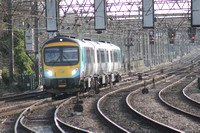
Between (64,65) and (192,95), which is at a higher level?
(64,65)

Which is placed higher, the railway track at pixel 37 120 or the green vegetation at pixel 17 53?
the green vegetation at pixel 17 53

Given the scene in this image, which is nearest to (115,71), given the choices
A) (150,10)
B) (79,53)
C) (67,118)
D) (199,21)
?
(150,10)

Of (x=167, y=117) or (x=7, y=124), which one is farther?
(x=167, y=117)

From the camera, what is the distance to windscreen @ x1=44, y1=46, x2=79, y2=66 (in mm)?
17547

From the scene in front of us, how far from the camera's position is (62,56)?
17.6m

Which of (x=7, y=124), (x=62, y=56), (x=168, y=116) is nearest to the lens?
(x=7, y=124)

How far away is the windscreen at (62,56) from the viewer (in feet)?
57.6

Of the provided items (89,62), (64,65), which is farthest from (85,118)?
(89,62)

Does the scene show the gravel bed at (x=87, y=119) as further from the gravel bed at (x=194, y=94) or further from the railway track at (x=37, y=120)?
the gravel bed at (x=194, y=94)

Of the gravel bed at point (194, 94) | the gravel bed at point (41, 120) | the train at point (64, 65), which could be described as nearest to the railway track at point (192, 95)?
the gravel bed at point (194, 94)

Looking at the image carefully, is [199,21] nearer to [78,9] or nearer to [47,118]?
[78,9]

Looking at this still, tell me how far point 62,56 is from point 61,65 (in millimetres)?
468

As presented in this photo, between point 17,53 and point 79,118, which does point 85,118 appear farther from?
point 17,53

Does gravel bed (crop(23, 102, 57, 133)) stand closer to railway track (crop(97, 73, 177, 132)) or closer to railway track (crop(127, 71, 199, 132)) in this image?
railway track (crop(97, 73, 177, 132))
